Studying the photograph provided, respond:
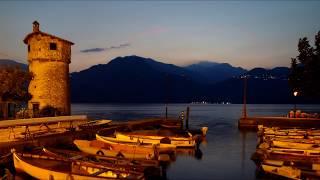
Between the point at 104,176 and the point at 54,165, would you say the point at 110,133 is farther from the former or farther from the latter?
the point at 104,176

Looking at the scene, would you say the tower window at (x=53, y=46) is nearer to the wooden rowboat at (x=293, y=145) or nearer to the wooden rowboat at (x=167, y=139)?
the wooden rowboat at (x=167, y=139)

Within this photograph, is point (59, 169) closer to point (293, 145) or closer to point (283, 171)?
Answer: point (283, 171)

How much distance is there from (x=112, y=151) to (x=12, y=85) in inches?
681

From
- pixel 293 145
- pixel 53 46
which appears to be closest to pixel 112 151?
pixel 293 145

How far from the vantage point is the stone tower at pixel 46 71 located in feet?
126

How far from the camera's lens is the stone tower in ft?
126

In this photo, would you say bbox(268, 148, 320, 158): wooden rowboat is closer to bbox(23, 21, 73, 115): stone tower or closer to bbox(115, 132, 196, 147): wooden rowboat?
bbox(115, 132, 196, 147): wooden rowboat

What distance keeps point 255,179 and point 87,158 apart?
12.0 m

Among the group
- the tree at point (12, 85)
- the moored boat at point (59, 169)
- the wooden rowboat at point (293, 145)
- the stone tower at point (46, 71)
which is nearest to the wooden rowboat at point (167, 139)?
the wooden rowboat at point (293, 145)

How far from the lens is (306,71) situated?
4528 centimetres

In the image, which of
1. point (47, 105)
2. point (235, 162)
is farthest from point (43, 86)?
point (235, 162)

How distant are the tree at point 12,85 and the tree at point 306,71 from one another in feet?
114

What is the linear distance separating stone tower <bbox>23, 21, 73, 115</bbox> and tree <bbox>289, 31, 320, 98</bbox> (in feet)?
101

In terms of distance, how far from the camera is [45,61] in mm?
38625
